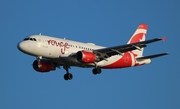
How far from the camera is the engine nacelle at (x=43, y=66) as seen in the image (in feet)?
215

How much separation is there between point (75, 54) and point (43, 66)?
248 inches

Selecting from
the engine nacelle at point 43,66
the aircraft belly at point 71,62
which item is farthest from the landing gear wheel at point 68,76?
A: the aircraft belly at point 71,62

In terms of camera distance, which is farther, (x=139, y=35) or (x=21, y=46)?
(x=139, y=35)

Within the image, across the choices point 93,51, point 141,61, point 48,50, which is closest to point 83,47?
point 93,51

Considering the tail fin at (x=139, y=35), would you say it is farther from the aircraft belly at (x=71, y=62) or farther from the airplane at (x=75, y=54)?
the aircraft belly at (x=71, y=62)

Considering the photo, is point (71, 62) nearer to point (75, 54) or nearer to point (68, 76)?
point (75, 54)

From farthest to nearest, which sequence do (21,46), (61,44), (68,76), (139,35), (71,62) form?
(139,35)
(68,76)
(71,62)
(61,44)
(21,46)

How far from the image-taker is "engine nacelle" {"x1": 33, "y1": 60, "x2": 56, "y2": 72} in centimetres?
6544

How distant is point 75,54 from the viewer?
204ft

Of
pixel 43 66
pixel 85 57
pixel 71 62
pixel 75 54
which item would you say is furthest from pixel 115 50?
pixel 43 66

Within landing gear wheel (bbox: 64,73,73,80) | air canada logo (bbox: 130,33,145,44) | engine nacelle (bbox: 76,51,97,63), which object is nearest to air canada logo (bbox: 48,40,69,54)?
engine nacelle (bbox: 76,51,97,63)

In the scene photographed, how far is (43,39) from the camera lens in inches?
2418

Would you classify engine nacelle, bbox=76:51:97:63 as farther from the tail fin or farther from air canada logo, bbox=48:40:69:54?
the tail fin

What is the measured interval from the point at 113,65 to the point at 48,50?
1109 cm
